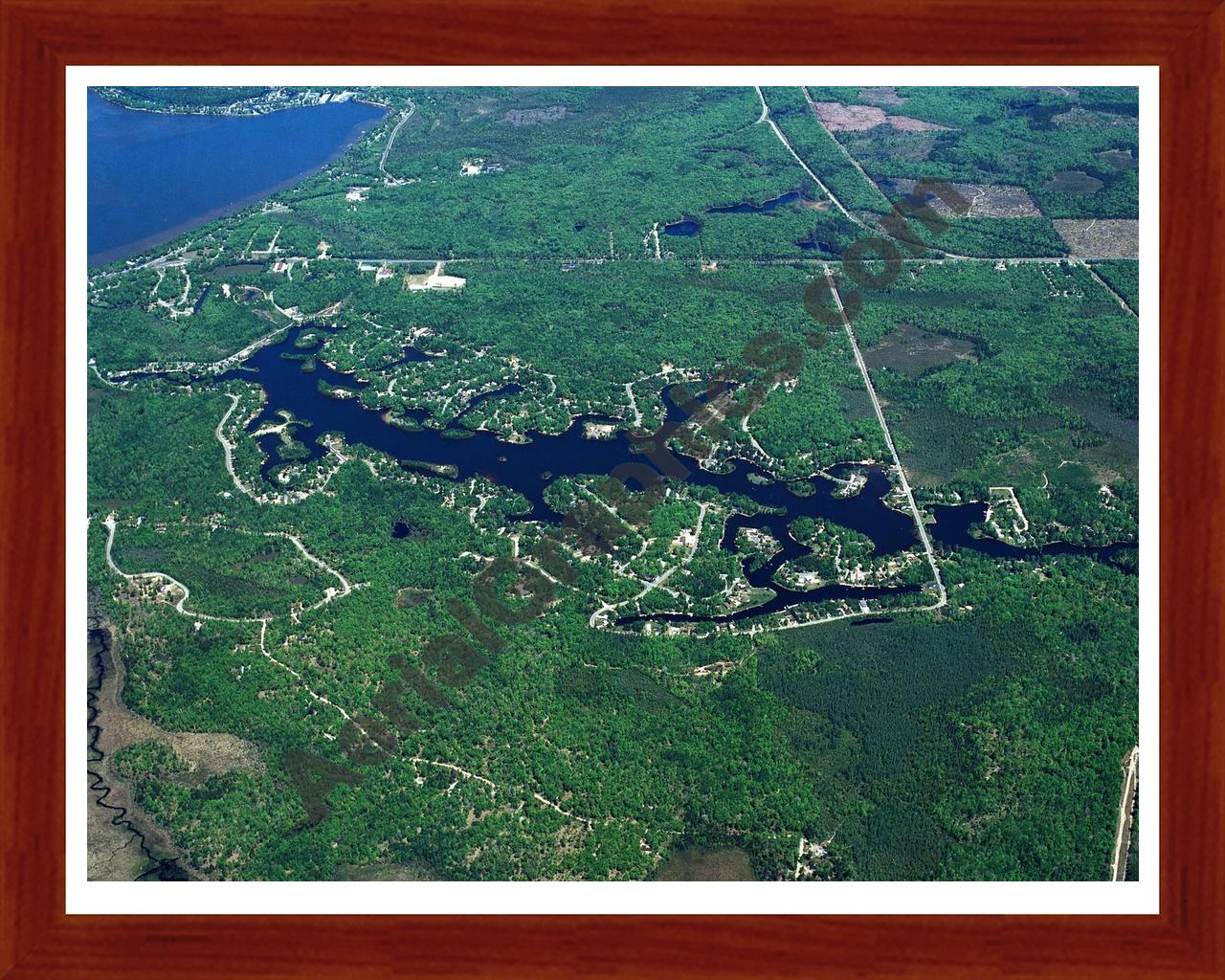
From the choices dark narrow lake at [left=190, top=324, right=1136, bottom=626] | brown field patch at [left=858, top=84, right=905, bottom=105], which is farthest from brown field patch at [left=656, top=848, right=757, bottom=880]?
brown field patch at [left=858, top=84, right=905, bottom=105]

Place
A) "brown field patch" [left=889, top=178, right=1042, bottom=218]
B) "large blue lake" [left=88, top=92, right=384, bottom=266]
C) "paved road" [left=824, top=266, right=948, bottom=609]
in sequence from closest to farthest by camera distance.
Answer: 1. "paved road" [left=824, top=266, right=948, bottom=609]
2. "brown field patch" [left=889, top=178, right=1042, bottom=218]
3. "large blue lake" [left=88, top=92, right=384, bottom=266]

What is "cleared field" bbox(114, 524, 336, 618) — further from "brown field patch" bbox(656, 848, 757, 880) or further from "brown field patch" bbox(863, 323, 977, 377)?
"brown field patch" bbox(863, 323, 977, 377)

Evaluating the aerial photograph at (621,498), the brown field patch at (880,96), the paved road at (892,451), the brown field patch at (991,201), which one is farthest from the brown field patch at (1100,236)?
the brown field patch at (880,96)

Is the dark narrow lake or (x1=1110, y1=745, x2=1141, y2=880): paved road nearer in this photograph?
(x1=1110, y1=745, x2=1141, y2=880): paved road

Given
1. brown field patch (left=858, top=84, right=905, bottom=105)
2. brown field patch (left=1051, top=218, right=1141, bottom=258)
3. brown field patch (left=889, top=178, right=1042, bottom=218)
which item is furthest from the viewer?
brown field patch (left=858, top=84, right=905, bottom=105)

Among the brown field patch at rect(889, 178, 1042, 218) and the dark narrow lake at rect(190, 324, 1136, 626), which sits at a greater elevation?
the brown field patch at rect(889, 178, 1042, 218)

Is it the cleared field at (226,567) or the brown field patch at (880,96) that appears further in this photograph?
the brown field patch at (880,96)

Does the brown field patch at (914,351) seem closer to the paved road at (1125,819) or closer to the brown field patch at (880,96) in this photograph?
the paved road at (1125,819)

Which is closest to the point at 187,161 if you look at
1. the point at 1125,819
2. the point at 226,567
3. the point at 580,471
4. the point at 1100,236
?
the point at 580,471
